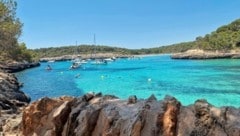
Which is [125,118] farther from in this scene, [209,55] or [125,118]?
[209,55]

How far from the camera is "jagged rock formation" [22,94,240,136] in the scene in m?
6.45

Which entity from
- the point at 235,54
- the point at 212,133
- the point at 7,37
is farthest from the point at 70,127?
the point at 235,54

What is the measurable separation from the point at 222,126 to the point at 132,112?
5.80 feet

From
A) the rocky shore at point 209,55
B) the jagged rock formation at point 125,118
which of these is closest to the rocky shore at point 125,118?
the jagged rock formation at point 125,118

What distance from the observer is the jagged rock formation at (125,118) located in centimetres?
645

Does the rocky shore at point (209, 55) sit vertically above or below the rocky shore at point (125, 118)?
below

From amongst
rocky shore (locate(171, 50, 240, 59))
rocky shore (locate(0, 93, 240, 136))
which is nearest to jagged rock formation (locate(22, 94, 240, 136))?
rocky shore (locate(0, 93, 240, 136))

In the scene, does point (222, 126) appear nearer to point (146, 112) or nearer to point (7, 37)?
point (146, 112)

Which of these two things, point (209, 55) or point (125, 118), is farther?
point (209, 55)

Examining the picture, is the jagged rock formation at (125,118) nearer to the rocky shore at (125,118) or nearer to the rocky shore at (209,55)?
the rocky shore at (125,118)

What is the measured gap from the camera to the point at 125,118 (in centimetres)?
698

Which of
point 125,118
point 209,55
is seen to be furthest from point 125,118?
point 209,55

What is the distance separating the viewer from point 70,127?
782cm

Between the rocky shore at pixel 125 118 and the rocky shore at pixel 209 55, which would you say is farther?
the rocky shore at pixel 209 55
